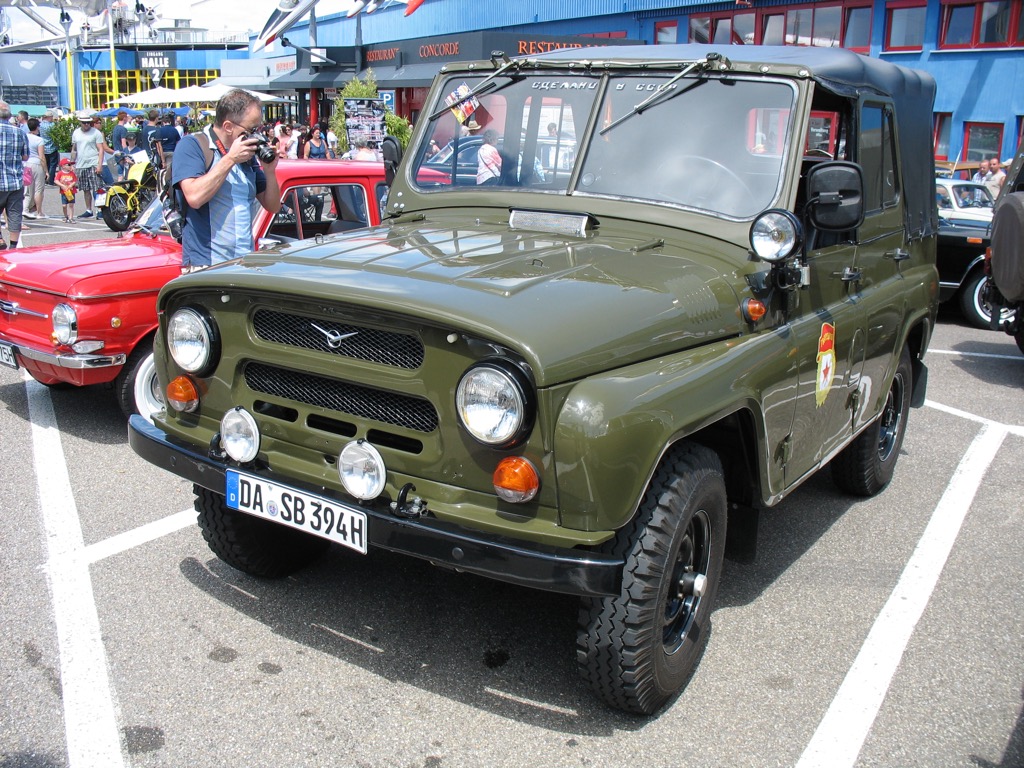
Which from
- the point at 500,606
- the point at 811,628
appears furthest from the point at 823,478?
the point at 500,606

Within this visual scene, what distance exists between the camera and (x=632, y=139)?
3961 millimetres

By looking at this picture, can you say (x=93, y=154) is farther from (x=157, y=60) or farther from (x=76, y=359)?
(x=157, y=60)

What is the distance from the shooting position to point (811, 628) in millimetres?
3846

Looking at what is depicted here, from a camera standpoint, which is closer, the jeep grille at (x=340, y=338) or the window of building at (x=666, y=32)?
the jeep grille at (x=340, y=338)

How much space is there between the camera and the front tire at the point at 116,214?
395 inches

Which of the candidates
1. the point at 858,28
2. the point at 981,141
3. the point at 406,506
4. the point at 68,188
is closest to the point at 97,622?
the point at 406,506

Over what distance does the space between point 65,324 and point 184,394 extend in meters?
2.56

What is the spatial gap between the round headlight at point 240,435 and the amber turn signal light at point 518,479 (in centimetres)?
97

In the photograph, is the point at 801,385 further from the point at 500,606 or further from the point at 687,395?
the point at 500,606

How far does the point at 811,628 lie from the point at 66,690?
2.71 meters

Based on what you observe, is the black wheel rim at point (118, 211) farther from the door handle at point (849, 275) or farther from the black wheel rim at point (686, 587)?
the black wheel rim at point (686, 587)

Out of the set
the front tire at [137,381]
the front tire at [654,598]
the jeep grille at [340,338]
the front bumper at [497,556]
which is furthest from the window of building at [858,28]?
the front bumper at [497,556]

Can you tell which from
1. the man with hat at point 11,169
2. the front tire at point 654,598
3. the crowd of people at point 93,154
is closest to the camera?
the front tire at point 654,598

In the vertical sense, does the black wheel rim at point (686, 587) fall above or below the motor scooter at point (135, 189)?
below
